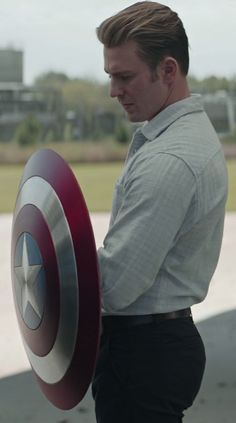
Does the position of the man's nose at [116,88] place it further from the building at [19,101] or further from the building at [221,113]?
the building at [19,101]

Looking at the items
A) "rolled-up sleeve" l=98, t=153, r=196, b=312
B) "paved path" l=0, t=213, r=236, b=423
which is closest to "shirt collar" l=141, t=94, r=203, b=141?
"rolled-up sleeve" l=98, t=153, r=196, b=312

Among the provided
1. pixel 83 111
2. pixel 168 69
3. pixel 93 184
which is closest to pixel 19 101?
pixel 83 111

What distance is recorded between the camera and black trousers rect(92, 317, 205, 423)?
1.52 meters

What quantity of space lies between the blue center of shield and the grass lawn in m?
11.4

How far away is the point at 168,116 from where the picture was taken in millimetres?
1517

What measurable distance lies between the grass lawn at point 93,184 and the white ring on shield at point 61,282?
450 inches

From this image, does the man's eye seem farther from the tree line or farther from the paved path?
the tree line

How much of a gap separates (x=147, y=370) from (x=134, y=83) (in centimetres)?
56

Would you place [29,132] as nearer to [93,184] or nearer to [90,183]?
[90,183]

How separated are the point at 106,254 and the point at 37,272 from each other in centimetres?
20

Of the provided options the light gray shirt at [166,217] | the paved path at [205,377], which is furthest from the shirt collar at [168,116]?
the paved path at [205,377]

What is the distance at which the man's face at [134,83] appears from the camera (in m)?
1.47

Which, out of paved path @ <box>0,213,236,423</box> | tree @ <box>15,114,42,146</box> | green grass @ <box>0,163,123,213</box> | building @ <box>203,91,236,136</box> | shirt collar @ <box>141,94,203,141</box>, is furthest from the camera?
tree @ <box>15,114,42,146</box>

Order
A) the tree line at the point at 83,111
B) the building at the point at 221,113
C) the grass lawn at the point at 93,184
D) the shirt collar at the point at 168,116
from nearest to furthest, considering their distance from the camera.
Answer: the shirt collar at the point at 168,116, the grass lawn at the point at 93,184, the building at the point at 221,113, the tree line at the point at 83,111
